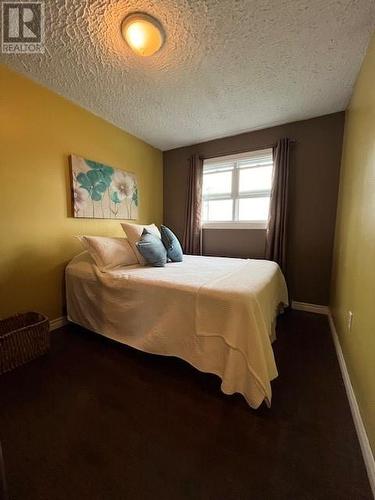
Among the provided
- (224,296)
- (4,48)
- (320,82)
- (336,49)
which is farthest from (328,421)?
(4,48)

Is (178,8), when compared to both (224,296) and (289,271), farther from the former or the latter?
(289,271)

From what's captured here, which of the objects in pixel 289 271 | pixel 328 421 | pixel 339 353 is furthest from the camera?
pixel 289 271

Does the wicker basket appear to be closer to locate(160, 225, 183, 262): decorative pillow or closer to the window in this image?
locate(160, 225, 183, 262): decorative pillow

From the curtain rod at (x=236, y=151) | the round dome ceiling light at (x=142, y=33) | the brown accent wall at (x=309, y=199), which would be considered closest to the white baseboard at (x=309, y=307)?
the brown accent wall at (x=309, y=199)

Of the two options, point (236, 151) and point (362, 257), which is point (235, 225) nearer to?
point (236, 151)

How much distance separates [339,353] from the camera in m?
1.74

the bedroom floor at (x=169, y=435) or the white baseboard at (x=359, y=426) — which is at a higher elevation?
the white baseboard at (x=359, y=426)

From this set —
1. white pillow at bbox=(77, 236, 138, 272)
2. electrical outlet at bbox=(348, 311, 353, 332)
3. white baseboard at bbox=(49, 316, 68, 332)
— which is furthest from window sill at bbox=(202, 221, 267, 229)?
white baseboard at bbox=(49, 316, 68, 332)

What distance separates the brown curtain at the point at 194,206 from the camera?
10.8ft

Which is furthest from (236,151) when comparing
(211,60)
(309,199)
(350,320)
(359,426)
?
(359,426)

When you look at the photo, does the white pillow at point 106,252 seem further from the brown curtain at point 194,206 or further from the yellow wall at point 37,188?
the brown curtain at point 194,206

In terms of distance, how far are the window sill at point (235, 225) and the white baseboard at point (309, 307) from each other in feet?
3.75

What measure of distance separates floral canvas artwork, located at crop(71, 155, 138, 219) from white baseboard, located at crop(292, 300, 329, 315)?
8.65 feet

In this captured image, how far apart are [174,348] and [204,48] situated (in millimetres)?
2287
